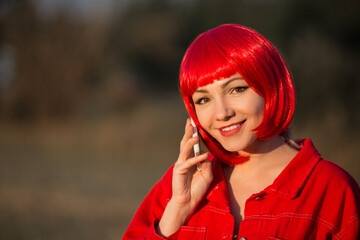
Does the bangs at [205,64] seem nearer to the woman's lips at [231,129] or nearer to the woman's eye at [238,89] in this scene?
the woman's eye at [238,89]

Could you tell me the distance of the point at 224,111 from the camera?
1.96 meters

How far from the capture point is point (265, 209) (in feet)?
6.26

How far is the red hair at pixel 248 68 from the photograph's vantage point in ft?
6.30

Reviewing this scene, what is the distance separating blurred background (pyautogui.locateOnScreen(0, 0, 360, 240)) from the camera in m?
7.25

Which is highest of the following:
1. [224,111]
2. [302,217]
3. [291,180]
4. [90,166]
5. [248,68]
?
[248,68]

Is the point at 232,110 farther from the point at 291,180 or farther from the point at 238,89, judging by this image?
the point at 291,180

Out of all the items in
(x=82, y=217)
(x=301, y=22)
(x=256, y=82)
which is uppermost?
(x=301, y=22)

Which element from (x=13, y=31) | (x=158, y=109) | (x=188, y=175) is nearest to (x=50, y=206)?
(x=188, y=175)

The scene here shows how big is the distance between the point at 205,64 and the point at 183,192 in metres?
0.61

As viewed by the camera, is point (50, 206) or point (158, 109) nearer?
point (50, 206)

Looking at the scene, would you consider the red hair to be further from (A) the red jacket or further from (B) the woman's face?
(A) the red jacket

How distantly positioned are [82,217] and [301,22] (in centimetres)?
809

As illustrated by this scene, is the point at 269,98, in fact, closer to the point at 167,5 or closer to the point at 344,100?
the point at 344,100

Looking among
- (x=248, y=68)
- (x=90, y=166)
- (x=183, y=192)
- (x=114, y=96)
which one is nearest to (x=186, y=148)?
(x=183, y=192)
